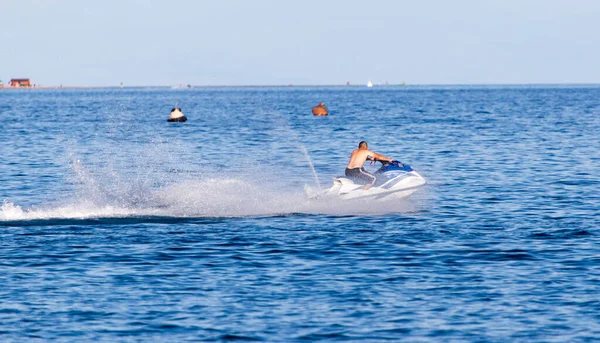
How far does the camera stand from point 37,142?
195 feet

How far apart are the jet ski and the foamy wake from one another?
23 cm

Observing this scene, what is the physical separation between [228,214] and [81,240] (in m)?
5.02

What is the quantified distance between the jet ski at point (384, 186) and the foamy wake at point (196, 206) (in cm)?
23

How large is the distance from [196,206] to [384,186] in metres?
5.12

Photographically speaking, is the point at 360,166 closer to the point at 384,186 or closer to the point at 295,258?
the point at 384,186

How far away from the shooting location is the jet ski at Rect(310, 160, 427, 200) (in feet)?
88.0

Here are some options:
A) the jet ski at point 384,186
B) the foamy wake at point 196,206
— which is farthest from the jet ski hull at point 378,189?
the foamy wake at point 196,206

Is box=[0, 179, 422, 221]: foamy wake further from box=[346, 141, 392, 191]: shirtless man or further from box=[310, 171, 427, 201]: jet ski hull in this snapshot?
box=[346, 141, 392, 191]: shirtless man

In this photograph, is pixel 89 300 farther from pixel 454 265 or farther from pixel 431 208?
pixel 431 208

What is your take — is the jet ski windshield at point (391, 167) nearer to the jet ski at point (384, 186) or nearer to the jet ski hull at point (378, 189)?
the jet ski at point (384, 186)

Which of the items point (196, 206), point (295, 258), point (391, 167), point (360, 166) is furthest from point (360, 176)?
point (295, 258)

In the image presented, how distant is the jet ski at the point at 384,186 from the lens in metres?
26.8

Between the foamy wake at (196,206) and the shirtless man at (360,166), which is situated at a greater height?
the shirtless man at (360,166)

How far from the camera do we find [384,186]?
27.3 metres
